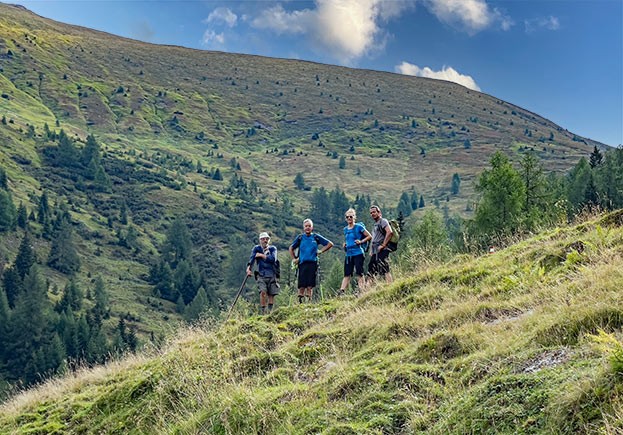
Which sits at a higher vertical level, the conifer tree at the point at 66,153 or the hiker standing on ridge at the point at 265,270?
the conifer tree at the point at 66,153

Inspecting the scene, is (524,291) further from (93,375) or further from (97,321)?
(97,321)

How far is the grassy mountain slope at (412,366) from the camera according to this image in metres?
4.36

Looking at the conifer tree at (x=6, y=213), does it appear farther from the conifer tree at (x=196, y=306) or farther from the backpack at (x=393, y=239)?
the backpack at (x=393, y=239)

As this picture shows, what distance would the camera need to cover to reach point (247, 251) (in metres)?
127

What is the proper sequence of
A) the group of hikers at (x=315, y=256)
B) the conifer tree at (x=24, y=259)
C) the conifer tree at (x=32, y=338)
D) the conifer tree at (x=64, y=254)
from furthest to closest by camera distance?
the conifer tree at (x=64, y=254)
the conifer tree at (x=24, y=259)
the conifer tree at (x=32, y=338)
the group of hikers at (x=315, y=256)

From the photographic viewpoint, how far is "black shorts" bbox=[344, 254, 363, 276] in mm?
12830

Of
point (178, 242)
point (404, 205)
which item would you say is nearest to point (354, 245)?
point (178, 242)

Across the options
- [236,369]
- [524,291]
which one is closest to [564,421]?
[524,291]

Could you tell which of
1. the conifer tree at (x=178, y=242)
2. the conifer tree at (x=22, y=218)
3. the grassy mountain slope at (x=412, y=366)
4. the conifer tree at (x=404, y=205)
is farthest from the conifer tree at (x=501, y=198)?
the conifer tree at (x=404, y=205)

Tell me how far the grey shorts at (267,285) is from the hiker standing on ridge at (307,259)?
2.11 ft

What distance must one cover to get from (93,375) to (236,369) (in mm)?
4514

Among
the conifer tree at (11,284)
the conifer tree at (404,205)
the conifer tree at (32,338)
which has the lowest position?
the conifer tree at (32,338)

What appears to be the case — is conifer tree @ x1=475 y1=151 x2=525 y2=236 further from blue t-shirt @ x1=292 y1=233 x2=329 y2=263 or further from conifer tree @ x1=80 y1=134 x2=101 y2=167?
conifer tree @ x1=80 y1=134 x2=101 y2=167

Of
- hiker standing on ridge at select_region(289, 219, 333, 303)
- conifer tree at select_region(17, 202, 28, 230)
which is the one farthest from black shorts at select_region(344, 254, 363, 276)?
conifer tree at select_region(17, 202, 28, 230)
